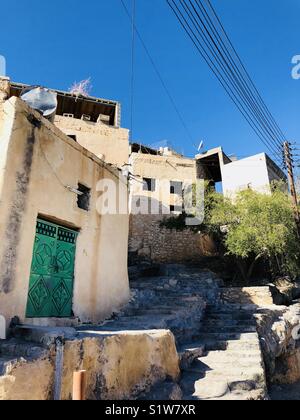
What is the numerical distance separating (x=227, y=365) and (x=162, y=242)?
17.1 m

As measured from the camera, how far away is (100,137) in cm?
2167

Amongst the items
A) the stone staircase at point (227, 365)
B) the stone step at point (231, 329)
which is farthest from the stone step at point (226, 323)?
the stone step at point (231, 329)

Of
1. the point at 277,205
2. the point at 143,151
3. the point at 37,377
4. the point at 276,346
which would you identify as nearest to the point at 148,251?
the point at 143,151

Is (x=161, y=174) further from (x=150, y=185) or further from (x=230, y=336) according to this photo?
(x=230, y=336)

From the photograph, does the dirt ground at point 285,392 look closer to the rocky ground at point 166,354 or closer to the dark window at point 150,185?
the rocky ground at point 166,354

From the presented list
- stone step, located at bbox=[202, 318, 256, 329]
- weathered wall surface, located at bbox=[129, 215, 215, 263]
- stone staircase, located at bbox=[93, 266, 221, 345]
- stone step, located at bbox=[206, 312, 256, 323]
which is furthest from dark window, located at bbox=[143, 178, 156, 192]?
stone step, located at bbox=[202, 318, 256, 329]

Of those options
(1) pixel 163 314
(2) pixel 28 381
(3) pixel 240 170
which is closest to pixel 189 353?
(1) pixel 163 314

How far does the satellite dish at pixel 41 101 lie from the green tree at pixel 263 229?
10844 millimetres

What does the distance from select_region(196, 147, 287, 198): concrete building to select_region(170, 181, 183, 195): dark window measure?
8.63ft

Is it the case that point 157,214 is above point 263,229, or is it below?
above

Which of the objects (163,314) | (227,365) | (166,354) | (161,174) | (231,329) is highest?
(161,174)

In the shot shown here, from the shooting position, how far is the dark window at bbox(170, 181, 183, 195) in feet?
79.2

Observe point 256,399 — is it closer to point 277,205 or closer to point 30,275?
point 30,275

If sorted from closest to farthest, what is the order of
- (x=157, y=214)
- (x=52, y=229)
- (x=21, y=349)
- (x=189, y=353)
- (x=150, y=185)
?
1. (x=21, y=349)
2. (x=189, y=353)
3. (x=52, y=229)
4. (x=157, y=214)
5. (x=150, y=185)
